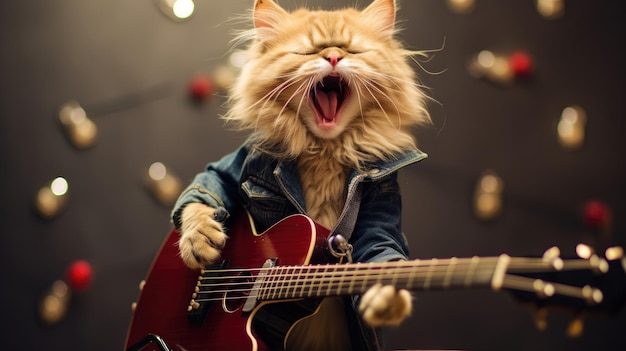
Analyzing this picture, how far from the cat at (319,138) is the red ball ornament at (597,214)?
824 mm

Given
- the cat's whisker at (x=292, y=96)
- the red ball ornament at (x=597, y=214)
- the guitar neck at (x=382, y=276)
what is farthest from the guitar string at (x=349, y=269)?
the red ball ornament at (x=597, y=214)

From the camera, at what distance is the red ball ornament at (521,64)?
1.98 m

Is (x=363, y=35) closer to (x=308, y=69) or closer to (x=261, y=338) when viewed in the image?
(x=308, y=69)

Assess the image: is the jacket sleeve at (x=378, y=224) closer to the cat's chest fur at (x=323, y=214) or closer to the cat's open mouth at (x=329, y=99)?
the cat's chest fur at (x=323, y=214)

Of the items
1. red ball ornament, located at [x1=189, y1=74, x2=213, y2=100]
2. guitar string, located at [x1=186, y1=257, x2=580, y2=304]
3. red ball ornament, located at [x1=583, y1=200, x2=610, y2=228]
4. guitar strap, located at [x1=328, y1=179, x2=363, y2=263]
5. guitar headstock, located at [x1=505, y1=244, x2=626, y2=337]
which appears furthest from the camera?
red ball ornament, located at [x1=189, y1=74, x2=213, y2=100]

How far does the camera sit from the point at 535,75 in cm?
198

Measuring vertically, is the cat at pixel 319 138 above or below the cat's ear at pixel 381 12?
below

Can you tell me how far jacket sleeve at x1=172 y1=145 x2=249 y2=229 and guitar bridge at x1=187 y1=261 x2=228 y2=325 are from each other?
0.12 m

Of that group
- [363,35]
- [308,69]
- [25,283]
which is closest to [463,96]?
[363,35]

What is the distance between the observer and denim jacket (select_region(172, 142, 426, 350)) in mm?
1196

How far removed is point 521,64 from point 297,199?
107 centimetres

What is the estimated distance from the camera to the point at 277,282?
1074 mm

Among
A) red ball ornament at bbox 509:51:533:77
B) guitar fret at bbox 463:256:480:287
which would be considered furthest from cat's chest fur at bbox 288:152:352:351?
red ball ornament at bbox 509:51:533:77

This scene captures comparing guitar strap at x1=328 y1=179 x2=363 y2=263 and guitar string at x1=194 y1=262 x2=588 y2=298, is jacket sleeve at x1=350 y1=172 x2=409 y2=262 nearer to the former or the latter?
guitar strap at x1=328 y1=179 x2=363 y2=263
